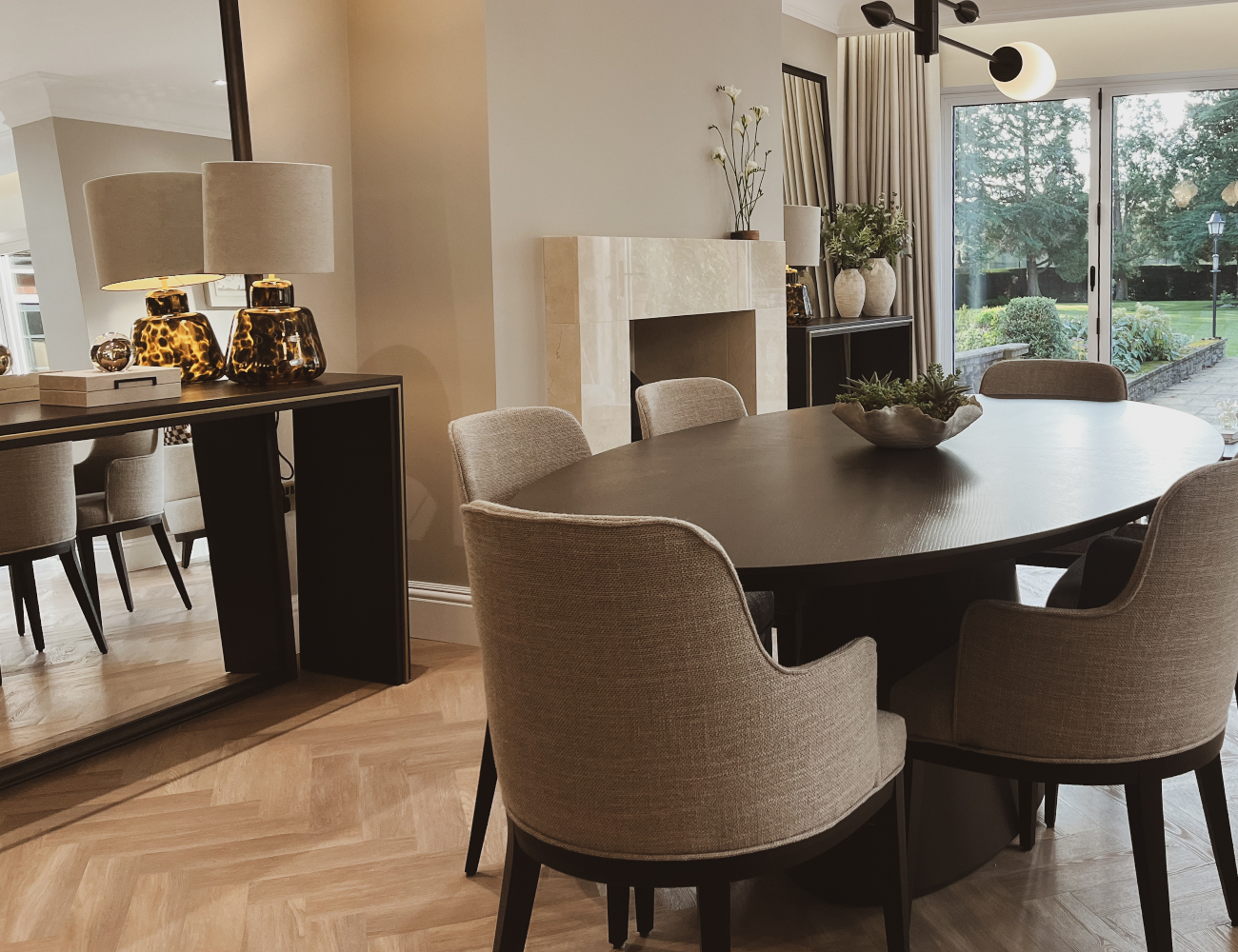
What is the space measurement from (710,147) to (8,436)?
321cm

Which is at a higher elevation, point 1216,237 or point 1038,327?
point 1216,237

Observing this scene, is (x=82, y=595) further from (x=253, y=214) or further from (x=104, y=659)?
(x=253, y=214)

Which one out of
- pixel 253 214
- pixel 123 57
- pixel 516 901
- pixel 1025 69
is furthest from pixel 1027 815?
pixel 123 57

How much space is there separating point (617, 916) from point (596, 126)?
2.89 m

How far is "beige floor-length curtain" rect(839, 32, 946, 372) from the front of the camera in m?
6.76

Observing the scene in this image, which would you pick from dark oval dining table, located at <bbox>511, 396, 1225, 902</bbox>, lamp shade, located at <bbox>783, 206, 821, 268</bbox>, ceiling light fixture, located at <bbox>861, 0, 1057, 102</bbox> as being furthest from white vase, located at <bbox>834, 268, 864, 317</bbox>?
dark oval dining table, located at <bbox>511, 396, 1225, 902</bbox>

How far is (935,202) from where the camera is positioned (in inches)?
271

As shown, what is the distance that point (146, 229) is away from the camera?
9.82 ft

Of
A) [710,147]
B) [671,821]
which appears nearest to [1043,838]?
[671,821]

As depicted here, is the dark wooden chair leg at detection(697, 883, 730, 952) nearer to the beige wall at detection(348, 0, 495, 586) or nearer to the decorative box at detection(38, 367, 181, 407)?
the decorative box at detection(38, 367, 181, 407)

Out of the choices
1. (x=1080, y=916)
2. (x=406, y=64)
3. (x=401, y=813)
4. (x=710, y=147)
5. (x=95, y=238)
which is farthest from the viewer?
(x=710, y=147)

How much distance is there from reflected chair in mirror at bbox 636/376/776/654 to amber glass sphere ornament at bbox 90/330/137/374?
51.7 inches

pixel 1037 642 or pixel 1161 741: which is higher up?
pixel 1037 642

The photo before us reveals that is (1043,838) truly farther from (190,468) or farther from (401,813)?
(190,468)
